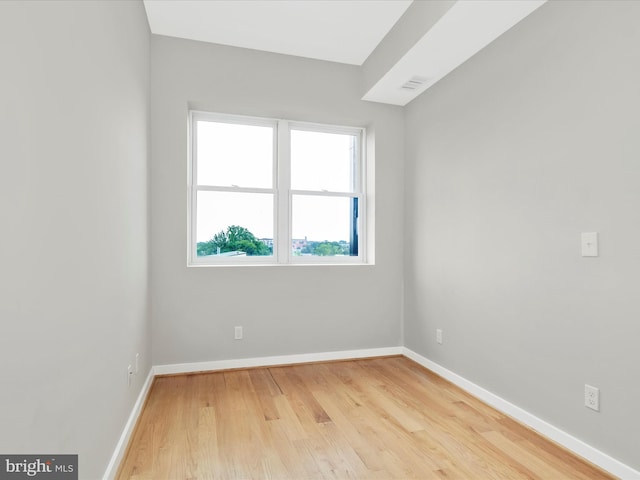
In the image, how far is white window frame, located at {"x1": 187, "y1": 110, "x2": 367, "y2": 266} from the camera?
338cm

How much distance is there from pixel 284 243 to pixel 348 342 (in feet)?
3.74

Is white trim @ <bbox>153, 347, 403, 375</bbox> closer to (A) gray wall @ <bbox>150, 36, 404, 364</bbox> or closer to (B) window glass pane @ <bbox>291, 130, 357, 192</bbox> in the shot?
(A) gray wall @ <bbox>150, 36, 404, 364</bbox>

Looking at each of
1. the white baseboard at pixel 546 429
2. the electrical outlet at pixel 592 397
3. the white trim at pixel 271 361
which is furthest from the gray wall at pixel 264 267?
the electrical outlet at pixel 592 397

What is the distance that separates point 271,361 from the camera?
3.38 meters

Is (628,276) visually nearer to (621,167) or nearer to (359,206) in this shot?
(621,167)

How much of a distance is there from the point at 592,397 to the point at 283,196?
2710 mm

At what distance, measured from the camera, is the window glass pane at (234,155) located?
11.3 feet

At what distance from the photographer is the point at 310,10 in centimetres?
280

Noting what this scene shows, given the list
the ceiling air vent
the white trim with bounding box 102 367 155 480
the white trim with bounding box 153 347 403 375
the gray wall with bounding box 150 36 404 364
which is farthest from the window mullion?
the white trim with bounding box 102 367 155 480

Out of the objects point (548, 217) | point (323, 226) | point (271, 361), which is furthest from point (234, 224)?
point (548, 217)

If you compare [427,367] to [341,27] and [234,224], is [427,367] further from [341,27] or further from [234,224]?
[341,27]

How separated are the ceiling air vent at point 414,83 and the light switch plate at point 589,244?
1.89 meters

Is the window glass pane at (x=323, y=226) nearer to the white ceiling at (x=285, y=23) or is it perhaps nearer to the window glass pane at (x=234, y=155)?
the window glass pane at (x=234, y=155)

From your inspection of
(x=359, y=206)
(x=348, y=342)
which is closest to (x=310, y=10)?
(x=359, y=206)
